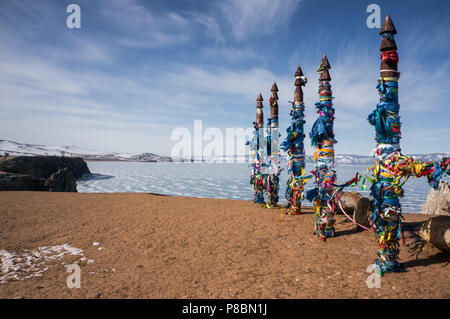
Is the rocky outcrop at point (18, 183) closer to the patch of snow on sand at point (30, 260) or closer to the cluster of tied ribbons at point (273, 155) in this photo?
the patch of snow on sand at point (30, 260)

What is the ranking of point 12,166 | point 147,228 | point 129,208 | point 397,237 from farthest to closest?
point 12,166, point 129,208, point 147,228, point 397,237

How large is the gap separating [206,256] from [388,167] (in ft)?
15.1

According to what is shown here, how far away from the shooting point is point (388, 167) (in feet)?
15.4

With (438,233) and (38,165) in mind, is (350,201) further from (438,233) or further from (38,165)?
(38,165)

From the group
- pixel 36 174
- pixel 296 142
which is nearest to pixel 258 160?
pixel 296 142

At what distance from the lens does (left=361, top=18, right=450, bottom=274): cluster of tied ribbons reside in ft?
15.3

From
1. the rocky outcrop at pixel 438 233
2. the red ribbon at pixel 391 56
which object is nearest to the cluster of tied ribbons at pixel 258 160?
the rocky outcrop at pixel 438 233

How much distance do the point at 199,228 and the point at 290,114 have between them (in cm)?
589

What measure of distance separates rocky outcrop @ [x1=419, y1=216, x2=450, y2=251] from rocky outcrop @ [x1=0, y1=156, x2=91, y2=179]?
23.9m

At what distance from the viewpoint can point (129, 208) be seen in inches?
426

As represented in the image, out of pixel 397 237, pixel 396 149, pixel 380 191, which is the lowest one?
pixel 397 237

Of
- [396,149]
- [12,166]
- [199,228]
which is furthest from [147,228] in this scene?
[12,166]
